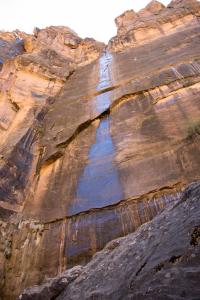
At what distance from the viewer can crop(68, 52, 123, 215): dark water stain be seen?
9.70 meters

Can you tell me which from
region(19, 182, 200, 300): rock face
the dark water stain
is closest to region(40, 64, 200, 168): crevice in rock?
the dark water stain

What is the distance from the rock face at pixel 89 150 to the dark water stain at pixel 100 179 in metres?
0.04

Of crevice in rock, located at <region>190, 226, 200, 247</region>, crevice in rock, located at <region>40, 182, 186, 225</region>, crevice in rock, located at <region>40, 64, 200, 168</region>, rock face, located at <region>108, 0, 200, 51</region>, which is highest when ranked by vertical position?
rock face, located at <region>108, 0, 200, 51</region>

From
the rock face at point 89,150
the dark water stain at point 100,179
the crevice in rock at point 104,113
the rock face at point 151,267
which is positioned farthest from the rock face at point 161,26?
the rock face at point 151,267

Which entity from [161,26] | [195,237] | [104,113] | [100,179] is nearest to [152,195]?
[100,179]

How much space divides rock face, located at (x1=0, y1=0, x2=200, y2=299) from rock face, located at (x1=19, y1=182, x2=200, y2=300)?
298cm

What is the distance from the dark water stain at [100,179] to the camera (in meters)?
9.70

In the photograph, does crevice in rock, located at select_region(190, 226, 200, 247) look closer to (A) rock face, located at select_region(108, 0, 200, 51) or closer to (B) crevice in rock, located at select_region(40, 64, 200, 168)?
(B) crevice in rock, located at select_region(40, 64, 200, 168)

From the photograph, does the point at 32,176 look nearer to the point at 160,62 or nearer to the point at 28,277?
the point at 28,277

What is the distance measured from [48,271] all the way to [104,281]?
4.31 meters

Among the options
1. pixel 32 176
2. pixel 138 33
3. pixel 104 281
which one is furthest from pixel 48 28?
pixel 104 281

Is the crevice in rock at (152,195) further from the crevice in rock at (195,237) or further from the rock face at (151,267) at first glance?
the crevice in rock at (195,237)

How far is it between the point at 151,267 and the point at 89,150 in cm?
855

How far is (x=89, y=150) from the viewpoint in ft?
40.0
